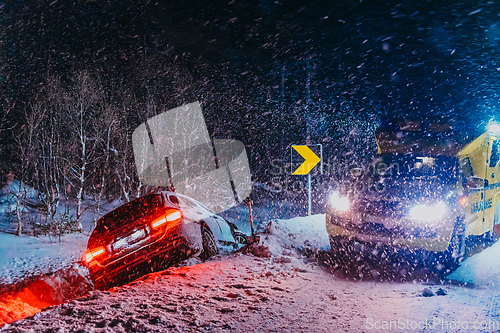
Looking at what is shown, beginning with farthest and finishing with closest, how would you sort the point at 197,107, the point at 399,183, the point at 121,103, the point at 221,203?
the point at 221,203 < the point at 197,107 < the point at 121,103 < the point at 399,183

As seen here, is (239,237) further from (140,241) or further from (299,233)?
(140,241)

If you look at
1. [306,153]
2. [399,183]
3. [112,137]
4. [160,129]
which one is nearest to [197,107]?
[160,129]

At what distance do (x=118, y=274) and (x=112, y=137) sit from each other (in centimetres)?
1234

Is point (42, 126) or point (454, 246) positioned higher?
point (42, 126)

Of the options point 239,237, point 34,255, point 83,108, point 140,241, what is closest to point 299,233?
point 239,237

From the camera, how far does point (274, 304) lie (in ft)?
12.3

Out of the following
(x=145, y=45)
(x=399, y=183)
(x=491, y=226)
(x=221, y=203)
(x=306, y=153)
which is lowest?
(x=221, y=203)

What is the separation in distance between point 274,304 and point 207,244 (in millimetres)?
2407

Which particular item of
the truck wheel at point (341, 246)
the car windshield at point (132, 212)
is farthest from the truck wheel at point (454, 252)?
the car windshield at point (132, 212)

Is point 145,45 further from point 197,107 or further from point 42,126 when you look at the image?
point 42,126

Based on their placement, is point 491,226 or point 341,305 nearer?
point 341,305

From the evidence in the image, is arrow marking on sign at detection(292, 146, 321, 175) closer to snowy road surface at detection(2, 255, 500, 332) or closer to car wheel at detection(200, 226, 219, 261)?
car wheel at detection(200, 226, 219, 261)

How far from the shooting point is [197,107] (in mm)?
20297

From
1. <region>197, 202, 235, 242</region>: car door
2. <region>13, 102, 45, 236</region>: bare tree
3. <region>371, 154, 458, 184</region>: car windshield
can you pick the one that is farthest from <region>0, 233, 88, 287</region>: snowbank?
<region>371, 154, 458, 184</region>: car windshield
